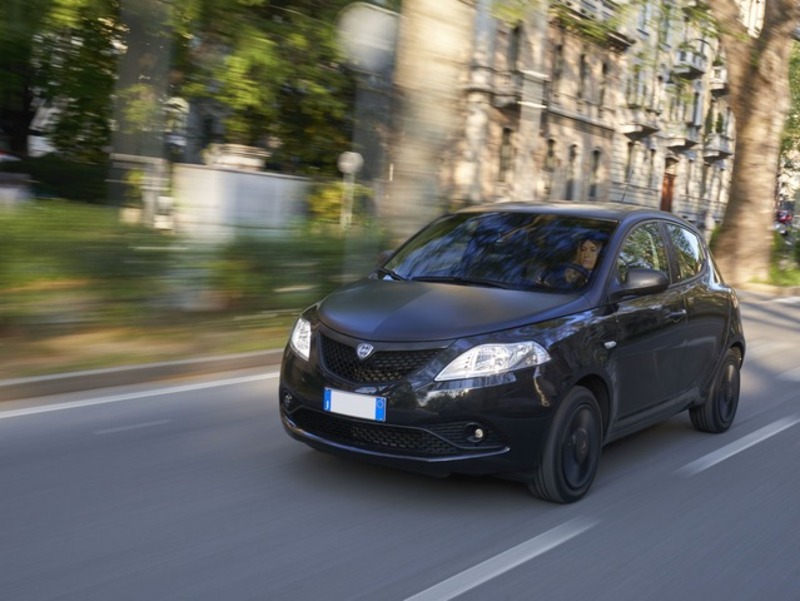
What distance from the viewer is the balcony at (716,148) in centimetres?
5520

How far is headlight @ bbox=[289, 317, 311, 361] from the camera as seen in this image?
5.27 metres

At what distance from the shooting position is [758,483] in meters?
5.76

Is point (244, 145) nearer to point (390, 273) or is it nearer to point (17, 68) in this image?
point (17, 68)

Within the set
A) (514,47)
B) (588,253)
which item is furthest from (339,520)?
(514,47)

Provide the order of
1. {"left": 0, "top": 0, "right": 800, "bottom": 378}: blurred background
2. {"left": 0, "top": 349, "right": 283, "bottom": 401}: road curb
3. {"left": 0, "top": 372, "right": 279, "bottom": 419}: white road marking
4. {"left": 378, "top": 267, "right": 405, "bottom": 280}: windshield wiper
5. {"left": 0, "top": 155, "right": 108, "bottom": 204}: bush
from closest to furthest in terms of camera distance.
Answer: {"left": 378, "top": 267, "right": 405, "bottom": 280}: windshield wiper, {"left": 0, "top": 372, "right": 279, "bottom": 419}: white road marking, {"left": 0, "top": 349, "right": 283, "bottom": 401}: road curb, {"left": 0, "top": 0, "right": 800, "bottom": 378}: blurred background, {"left": 0, "top": 155, "right": 108, "bottom": 204}: bush

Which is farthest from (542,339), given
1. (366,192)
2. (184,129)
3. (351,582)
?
(184,129)

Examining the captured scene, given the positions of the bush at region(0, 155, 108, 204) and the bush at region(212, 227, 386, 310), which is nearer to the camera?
the bush at region(212, 227, 386, 310)

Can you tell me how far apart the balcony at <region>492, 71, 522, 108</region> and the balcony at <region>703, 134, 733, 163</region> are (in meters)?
21.1

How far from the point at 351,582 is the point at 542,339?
63.0 inches

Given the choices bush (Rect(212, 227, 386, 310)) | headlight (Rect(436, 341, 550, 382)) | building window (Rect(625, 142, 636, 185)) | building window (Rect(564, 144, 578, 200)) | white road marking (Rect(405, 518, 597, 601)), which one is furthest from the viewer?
building window (Rect(625, 142, 636, 185))

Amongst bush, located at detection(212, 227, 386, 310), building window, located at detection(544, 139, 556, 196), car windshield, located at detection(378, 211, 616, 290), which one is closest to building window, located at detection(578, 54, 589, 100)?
building window, located at detection(544, 139, 556, 196)

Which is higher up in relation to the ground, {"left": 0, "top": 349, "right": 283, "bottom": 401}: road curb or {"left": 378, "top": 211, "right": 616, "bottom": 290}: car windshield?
{"left": 378, "top": 211, "right": 616, "bottom": 290}: car windshield

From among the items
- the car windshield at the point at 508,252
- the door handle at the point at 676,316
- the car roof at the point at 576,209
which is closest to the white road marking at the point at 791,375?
the car roof at the point at 576,209

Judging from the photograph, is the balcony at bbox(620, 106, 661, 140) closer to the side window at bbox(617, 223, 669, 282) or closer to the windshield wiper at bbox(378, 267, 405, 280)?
the side window at bbox(617, 223, 669, 282)
